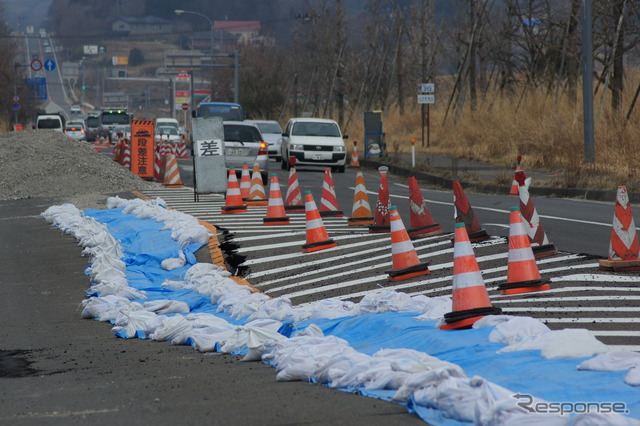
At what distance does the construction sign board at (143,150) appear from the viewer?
106 feet

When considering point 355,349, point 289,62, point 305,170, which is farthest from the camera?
point 289,62

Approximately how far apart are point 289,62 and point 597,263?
9149cm

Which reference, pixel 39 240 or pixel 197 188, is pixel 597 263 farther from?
pixel 197 188

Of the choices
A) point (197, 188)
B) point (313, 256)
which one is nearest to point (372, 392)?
point (313, 256)

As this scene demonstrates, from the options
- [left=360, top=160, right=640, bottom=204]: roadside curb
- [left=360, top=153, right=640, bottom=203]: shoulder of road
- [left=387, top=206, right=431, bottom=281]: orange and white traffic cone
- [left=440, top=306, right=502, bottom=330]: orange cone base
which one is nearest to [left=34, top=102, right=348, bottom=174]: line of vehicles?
[left=360, top=153, right=640, bottom=203]: shoulder of road

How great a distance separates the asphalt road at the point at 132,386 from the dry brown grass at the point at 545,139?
15.7 meters

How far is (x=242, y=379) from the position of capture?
698 cm

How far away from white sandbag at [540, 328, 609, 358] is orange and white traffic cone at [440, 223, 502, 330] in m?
1.05

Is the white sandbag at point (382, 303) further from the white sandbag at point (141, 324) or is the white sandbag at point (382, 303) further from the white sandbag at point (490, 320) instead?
the white sandbag at point (141, 324)

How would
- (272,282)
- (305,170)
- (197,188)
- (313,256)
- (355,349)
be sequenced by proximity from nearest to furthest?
(355,349), (272,282), (313,256), (197,188), (305,170)

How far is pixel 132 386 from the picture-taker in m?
6.94

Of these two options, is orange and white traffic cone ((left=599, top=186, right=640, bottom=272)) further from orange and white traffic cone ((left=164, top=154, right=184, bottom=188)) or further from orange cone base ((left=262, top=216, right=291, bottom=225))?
orange and white traffic cone ((left=164, top=154, right=184, bottom=188))

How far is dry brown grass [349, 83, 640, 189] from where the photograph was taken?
25.4 metres

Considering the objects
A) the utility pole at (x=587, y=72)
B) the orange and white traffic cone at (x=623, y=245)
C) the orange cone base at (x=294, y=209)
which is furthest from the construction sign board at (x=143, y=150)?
the orange and white traffic cone at (x=623, y=245)
